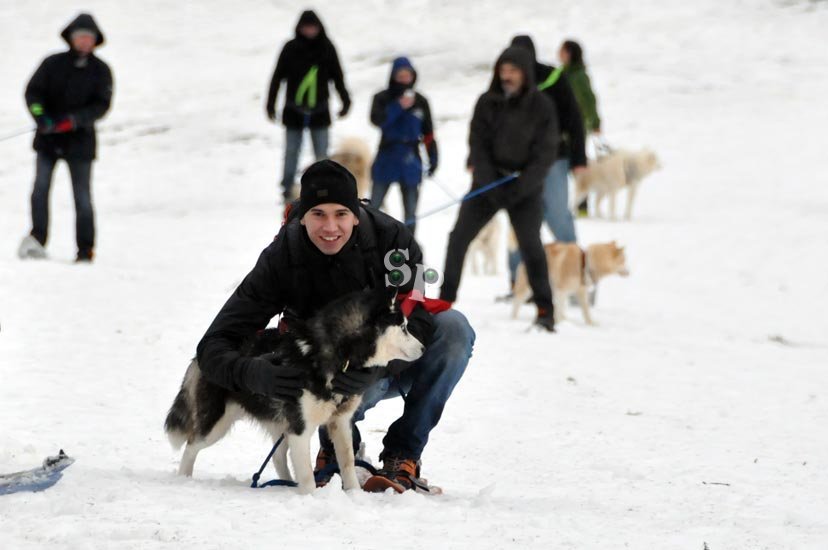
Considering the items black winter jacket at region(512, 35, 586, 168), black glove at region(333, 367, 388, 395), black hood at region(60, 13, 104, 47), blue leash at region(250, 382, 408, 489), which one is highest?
black hood at region(60, 13, 104, 47)

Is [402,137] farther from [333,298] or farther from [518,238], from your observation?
[333,298]

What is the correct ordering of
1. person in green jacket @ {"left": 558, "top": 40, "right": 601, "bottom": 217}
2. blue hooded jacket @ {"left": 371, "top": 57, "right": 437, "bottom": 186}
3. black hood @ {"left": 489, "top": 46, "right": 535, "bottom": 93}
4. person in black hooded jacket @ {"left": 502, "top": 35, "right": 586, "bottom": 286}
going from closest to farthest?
black hood @ {"left": 489, "top": 46, "right": 535, "bottom": 93}, person in black hooded jacket @ {"left": 502, "top": 35, "right": 586, "bottom": 286}, blue hooded jacket @ {"left": 371, "top": 57, "right": 437, "bottom": 186}, person in green jacket @ {"left": 558, "top": 40, "right": 601, "bottom": 217}

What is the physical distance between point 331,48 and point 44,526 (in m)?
8.72

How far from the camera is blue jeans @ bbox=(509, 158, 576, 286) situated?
343 inches

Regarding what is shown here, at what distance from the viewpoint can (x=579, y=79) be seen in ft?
36.3

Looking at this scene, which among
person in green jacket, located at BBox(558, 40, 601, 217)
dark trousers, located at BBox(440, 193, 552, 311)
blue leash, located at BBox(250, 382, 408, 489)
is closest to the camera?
blue leash, located at BBox(250, 382, 408, 489)

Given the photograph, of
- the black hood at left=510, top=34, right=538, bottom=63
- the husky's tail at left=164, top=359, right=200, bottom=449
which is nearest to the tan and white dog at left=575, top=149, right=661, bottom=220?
the black hood at left=510, top=34, right=538, bottom=63

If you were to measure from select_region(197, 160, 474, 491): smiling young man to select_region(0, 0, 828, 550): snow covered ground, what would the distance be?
1.13 feet

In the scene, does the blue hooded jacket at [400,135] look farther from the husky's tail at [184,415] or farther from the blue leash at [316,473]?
the husky's tail at [184,415]

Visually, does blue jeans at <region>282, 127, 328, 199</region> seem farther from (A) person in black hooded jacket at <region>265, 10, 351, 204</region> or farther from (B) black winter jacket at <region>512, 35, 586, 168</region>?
(B) black winter jacket at <region>512, 35, 586, 168</region>

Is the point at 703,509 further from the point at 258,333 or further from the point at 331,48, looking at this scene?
the point at 331,48

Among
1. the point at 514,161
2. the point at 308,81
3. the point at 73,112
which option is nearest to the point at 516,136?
the point at 514,161

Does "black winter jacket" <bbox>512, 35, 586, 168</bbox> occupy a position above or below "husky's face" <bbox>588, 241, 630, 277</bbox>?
above

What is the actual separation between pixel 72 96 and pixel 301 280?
18.0ft
